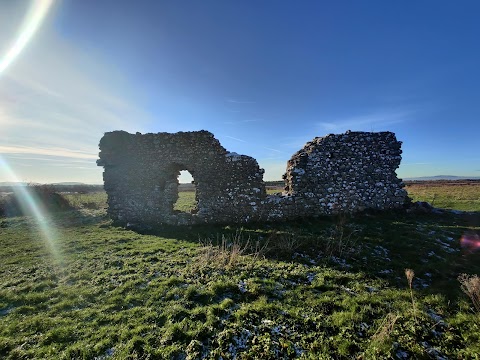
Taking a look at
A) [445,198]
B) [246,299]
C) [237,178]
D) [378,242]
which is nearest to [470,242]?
[378,242]

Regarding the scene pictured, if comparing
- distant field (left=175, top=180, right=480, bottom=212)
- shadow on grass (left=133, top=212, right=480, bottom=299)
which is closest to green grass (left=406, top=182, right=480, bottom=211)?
distant field (left=175, top=180, right=480, bottom=212)

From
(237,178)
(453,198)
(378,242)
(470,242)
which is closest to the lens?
(470,242)

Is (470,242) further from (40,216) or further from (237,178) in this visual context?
(40,216)

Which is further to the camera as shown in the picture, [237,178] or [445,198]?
[445,198]

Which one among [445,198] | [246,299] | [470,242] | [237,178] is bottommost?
[246,299]

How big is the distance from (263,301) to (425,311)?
11.5ft

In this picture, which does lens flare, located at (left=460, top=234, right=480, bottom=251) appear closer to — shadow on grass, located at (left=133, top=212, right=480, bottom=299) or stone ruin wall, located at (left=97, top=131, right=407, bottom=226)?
shadow on grass, located at (left=133, top=212, right=480, bottom=299)

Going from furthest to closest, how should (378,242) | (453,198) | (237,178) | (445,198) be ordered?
(445,198), (453,198), (237,178), (378,242)

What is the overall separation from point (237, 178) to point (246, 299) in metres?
9.01

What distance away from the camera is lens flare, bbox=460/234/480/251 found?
32.4 feet

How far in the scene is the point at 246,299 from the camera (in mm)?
6289

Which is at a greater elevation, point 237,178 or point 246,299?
point 237,178

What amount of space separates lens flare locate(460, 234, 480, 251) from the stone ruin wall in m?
4.59

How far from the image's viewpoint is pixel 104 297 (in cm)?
669
